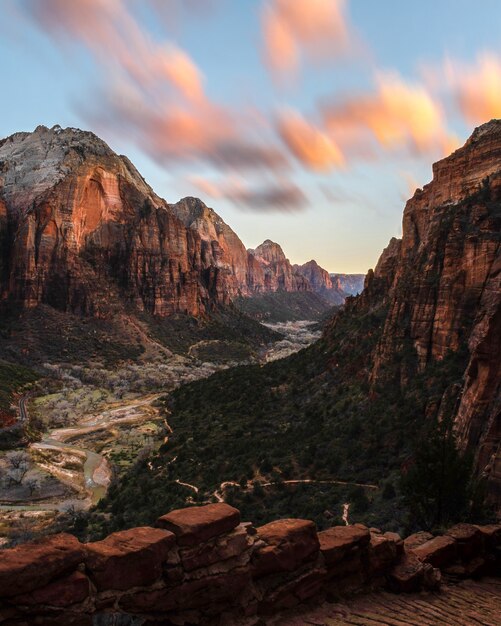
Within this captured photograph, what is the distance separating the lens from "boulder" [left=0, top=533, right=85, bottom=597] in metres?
6.00

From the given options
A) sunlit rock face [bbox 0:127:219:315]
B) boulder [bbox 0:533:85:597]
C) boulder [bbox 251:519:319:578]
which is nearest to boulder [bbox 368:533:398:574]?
boulder [bbox 251:519:319:578]

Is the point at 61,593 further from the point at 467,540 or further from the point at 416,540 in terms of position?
the point at 467,540

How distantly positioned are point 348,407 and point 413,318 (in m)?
10.4

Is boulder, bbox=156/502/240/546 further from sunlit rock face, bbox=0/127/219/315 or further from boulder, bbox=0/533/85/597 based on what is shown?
sunlit rock face, bbox=0/127/219/315

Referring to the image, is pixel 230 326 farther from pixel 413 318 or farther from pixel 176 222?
pixel 413 318

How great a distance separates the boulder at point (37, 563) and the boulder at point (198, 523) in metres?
1.61

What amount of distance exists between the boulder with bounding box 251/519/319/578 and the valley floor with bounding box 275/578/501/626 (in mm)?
899

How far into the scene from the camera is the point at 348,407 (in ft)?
141

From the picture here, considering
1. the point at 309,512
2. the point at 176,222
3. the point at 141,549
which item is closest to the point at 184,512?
the point at 141,549

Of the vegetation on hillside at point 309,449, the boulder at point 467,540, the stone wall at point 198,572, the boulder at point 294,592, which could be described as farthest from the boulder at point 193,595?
the vegetation on hillside at point 309,449

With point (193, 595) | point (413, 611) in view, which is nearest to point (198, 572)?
point (193, 595)

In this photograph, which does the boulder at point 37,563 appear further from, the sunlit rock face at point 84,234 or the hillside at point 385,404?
the sunlit rock face at point 84,234

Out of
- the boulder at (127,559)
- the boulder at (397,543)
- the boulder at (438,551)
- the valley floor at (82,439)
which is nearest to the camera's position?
the boulder at (127,559)

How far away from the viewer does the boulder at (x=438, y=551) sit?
11656 mm
